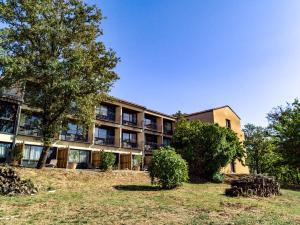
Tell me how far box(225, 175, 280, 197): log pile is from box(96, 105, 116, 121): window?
74.5ft

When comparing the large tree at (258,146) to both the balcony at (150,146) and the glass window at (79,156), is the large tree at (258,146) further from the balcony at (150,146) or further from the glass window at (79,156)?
the glass window at (79,156)

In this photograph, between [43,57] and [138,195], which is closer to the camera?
[138,195]

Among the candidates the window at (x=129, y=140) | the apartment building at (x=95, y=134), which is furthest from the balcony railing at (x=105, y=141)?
the window at (x=129, y=140)

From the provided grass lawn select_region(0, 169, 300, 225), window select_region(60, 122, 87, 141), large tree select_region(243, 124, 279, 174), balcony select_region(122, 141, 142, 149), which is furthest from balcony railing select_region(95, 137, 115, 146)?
large tree select_region(243, 124, 279, 174)

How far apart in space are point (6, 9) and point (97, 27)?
7.56 metres

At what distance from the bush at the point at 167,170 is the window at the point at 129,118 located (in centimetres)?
2170

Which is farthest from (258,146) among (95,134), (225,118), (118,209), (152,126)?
(118,209)

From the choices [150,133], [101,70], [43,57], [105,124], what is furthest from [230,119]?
[43,57]

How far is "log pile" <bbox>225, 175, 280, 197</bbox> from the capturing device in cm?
2111

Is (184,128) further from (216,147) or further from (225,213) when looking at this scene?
(225,213)

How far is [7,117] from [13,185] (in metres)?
15.0

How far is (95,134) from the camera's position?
4000 cm

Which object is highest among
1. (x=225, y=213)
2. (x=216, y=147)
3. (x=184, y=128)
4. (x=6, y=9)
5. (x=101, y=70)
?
(x=6, y=9)

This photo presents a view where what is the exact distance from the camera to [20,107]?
3089cm
